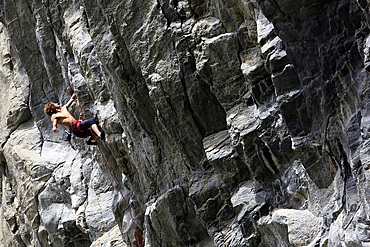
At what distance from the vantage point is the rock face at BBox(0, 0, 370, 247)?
6584 mm

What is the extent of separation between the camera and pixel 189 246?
35.3 ft

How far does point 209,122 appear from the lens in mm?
9719

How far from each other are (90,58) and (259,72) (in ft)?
18.8

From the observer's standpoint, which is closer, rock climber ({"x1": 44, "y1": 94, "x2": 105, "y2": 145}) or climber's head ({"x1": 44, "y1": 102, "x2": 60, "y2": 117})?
rock climber ({"x1": 44, "y1": 94, "x2": 105, "y2": 145})

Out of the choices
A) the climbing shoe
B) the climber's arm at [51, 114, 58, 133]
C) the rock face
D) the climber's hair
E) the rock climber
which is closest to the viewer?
the rock face

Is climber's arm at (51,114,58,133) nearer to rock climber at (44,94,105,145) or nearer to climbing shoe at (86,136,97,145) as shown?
rock climber at (44,94,105,145)

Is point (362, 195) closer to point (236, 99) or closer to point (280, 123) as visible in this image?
point (280, 123)

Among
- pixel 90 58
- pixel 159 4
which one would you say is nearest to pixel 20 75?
pixel 90 58

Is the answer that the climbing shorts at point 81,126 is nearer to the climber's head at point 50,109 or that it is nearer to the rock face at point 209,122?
the rock face at point 209,122

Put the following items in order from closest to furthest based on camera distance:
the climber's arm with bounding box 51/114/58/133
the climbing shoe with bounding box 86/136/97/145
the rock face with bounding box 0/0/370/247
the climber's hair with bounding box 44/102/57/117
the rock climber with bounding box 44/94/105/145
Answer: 1. the rock face with bounding box 0/0/370/247
2. the climber's arm with bounding box 51/114/58/133
3. the rock climber with bounding box 44/94/105/145
4. the climbing shoe with bounding box 86/136/97/145
5. the climber's hair with bounding box 44/102/57/117

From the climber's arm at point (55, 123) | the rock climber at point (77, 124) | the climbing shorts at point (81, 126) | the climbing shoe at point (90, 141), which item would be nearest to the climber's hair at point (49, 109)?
the rock climber at point (77, 124)

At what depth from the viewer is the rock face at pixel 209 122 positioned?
6.58m

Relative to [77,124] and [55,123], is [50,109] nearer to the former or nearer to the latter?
[55,123]

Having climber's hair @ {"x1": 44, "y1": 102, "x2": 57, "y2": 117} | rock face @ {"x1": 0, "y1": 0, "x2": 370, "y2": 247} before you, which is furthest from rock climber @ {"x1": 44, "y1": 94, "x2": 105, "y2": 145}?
rock face @ {"x1": 0, "y1": 0, "x2": 370, "y2": 247}
